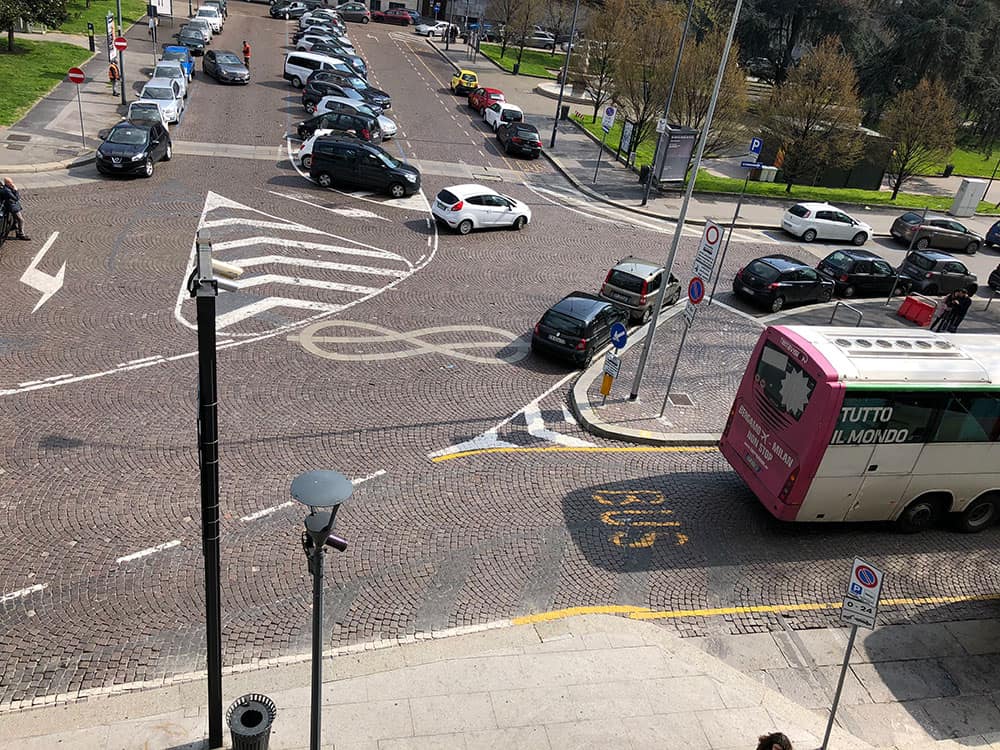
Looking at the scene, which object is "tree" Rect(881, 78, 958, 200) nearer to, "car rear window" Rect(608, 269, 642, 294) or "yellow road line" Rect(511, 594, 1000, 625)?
"car rear window" Rect(608, 269, 642, 294)

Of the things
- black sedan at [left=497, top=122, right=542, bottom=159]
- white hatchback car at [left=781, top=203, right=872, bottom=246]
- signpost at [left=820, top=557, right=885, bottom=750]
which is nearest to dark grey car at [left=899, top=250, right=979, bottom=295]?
white hatchback car at [left=781, top=203, right=872, bottom=246]

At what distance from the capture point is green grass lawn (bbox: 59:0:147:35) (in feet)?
176

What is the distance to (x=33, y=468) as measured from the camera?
502 inches

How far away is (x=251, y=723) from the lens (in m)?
8.11

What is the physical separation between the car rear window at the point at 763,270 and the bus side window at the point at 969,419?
12.4 metres

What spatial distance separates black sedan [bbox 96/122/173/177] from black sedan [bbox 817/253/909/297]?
2389 centimetres

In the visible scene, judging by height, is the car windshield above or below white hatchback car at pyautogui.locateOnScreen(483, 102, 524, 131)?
below

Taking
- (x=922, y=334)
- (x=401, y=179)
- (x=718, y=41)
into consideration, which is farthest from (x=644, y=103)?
(x=922, y=334)

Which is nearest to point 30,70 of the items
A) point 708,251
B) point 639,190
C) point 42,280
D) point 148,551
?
point 42,280

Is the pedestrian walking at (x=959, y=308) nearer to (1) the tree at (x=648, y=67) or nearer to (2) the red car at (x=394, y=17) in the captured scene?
(1) the tree at (x=648, y=67)

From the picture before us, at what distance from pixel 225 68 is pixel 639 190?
24.9m

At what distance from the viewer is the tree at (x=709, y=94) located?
39906mm

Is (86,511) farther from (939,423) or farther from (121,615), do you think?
(939,423)

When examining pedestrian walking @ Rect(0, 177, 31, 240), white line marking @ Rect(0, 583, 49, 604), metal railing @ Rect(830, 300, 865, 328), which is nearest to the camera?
white line marking @ Rect(0, 583, 49, 604)
